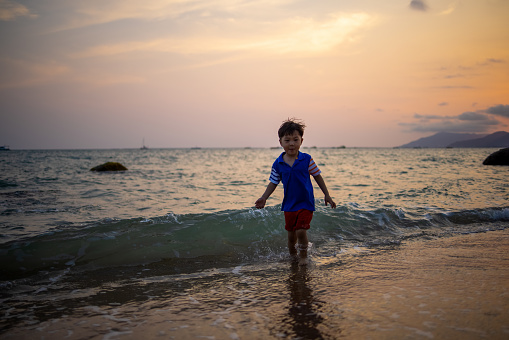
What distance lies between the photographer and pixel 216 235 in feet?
20.7

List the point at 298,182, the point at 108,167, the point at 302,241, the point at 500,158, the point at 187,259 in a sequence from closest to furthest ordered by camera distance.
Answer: the point at 298,182 → the point at 302,241 → the point at 187,259 → the point at 108,167 → the point at 500,158

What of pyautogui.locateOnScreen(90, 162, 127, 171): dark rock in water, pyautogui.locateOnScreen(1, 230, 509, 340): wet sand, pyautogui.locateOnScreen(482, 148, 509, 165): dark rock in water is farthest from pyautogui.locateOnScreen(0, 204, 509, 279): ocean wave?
pyautogui.locateOnScreen(482, 148, 509, 165): dark rock in water

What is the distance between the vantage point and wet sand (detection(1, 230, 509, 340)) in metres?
2.51

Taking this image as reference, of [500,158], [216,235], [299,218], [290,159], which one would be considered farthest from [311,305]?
[500,158]

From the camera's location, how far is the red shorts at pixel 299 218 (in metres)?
4.73

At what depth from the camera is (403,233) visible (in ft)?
22.1

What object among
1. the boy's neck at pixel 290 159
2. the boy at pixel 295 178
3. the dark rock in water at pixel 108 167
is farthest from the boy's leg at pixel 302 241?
the dark rock in water at pixel 108 167

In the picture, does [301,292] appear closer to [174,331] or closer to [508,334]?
[174,331]

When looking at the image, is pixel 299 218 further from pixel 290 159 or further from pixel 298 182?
pixel 290 159

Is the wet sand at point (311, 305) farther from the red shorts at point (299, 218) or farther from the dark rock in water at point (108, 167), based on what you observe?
the dark rock in water at point (108, 167)

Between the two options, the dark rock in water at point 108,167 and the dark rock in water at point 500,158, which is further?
the dark rock in water at point 500,158

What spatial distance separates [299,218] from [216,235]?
2136 millimetres

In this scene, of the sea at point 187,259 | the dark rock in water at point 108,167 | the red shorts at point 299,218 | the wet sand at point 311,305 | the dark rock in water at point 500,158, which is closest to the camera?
the wet sand at point 311,305

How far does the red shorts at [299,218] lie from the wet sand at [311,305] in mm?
574
